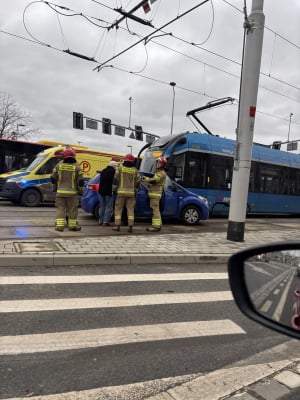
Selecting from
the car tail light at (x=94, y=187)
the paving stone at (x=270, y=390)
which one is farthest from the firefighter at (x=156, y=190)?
the paving stone at (x=270, y=390)

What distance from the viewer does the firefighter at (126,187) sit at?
31.8 feet

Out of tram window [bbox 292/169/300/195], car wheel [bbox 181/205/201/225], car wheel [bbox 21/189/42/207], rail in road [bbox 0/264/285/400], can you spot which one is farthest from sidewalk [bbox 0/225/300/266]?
tram window [bbox 292/169/300/195]

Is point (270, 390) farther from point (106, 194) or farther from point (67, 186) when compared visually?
point (106, 194)

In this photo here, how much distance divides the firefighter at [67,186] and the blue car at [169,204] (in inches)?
93.1

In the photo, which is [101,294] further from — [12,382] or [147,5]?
[147,5]

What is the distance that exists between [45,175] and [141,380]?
14.3 meters

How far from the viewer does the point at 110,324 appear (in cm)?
404

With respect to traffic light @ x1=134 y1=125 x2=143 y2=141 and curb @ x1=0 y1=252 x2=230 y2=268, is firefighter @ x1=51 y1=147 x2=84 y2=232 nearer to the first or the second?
curb @ x1=0 y1=252 x2=230 y2=268

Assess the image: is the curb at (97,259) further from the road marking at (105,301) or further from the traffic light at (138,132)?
the traffic light at (138,132)

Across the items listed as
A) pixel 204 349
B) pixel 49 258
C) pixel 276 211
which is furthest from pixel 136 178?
pixel 276 211

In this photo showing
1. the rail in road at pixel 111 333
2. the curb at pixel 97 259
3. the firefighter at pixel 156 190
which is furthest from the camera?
the firefighter at pixel 156 190

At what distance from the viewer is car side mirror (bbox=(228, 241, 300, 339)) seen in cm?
156

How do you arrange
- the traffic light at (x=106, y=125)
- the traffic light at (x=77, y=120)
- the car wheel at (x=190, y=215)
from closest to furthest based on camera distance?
1. the car wheel at (x=190, y=215)
2. the traffic light at (x=77, y=120)
3. the traffic light at (x=106, y=125)

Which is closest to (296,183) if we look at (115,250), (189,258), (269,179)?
(269,179)
